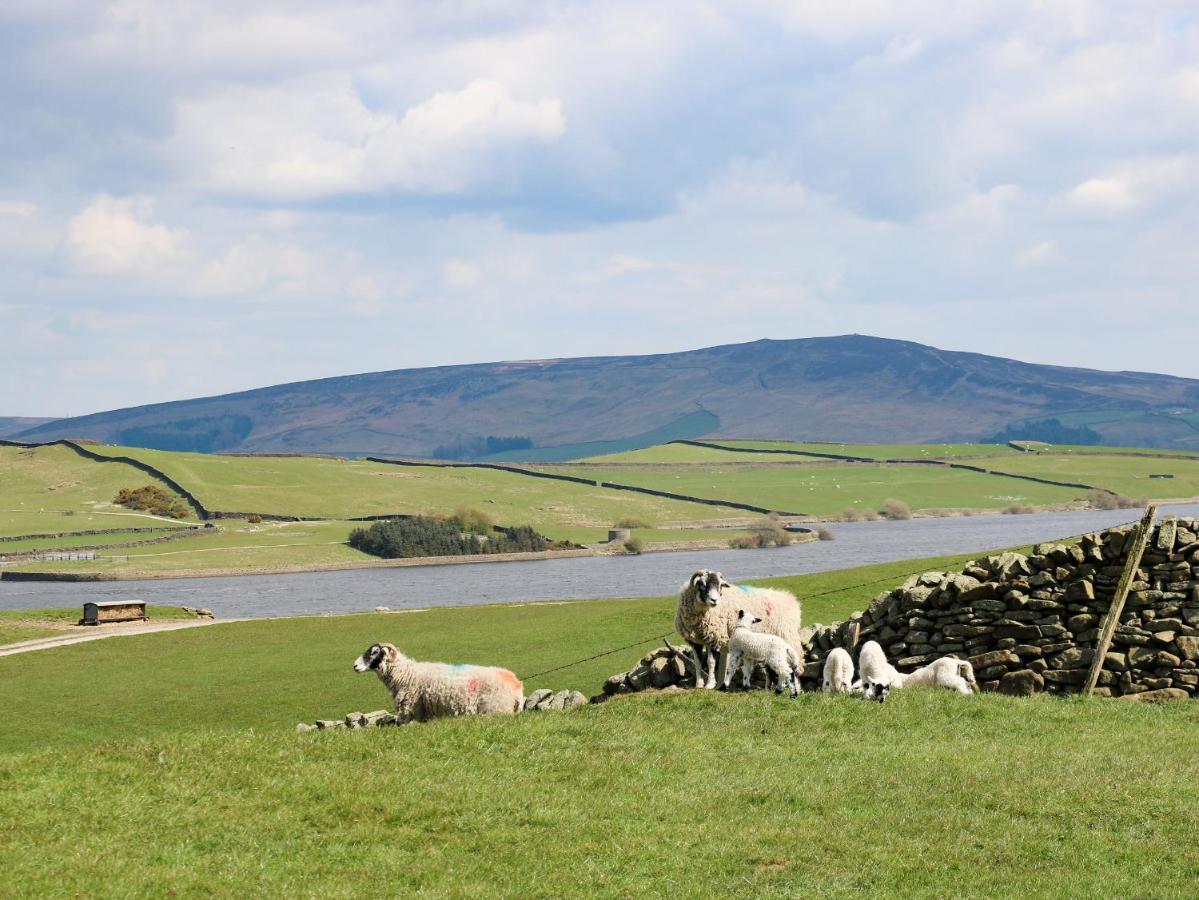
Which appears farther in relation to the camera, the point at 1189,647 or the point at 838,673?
the point at 1189,647

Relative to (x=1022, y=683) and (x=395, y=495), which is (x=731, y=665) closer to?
(x=1022, y=683)

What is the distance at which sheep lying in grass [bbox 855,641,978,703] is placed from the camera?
790 inches

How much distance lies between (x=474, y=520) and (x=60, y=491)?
57052 mm

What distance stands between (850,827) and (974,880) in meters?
1.73

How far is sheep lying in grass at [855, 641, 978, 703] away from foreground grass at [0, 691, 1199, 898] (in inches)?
88.3

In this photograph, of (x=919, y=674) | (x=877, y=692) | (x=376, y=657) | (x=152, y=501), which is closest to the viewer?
(x=877, y=692)

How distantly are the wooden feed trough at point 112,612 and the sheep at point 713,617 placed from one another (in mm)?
35844

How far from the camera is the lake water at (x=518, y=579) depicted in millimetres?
88938

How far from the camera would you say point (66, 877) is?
10844 mm

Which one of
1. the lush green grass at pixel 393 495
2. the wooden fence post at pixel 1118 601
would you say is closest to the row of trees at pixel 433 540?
the lush green grass at pixel 393 495

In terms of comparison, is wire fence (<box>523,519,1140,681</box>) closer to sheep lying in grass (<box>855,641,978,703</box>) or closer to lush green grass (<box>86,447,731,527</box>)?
sheep lying in grass (<box>855,641,978,703</box>)

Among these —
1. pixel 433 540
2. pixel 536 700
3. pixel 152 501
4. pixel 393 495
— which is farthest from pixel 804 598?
pixel 393 495

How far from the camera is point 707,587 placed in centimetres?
2061

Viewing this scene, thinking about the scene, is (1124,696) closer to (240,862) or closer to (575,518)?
(240,862)
